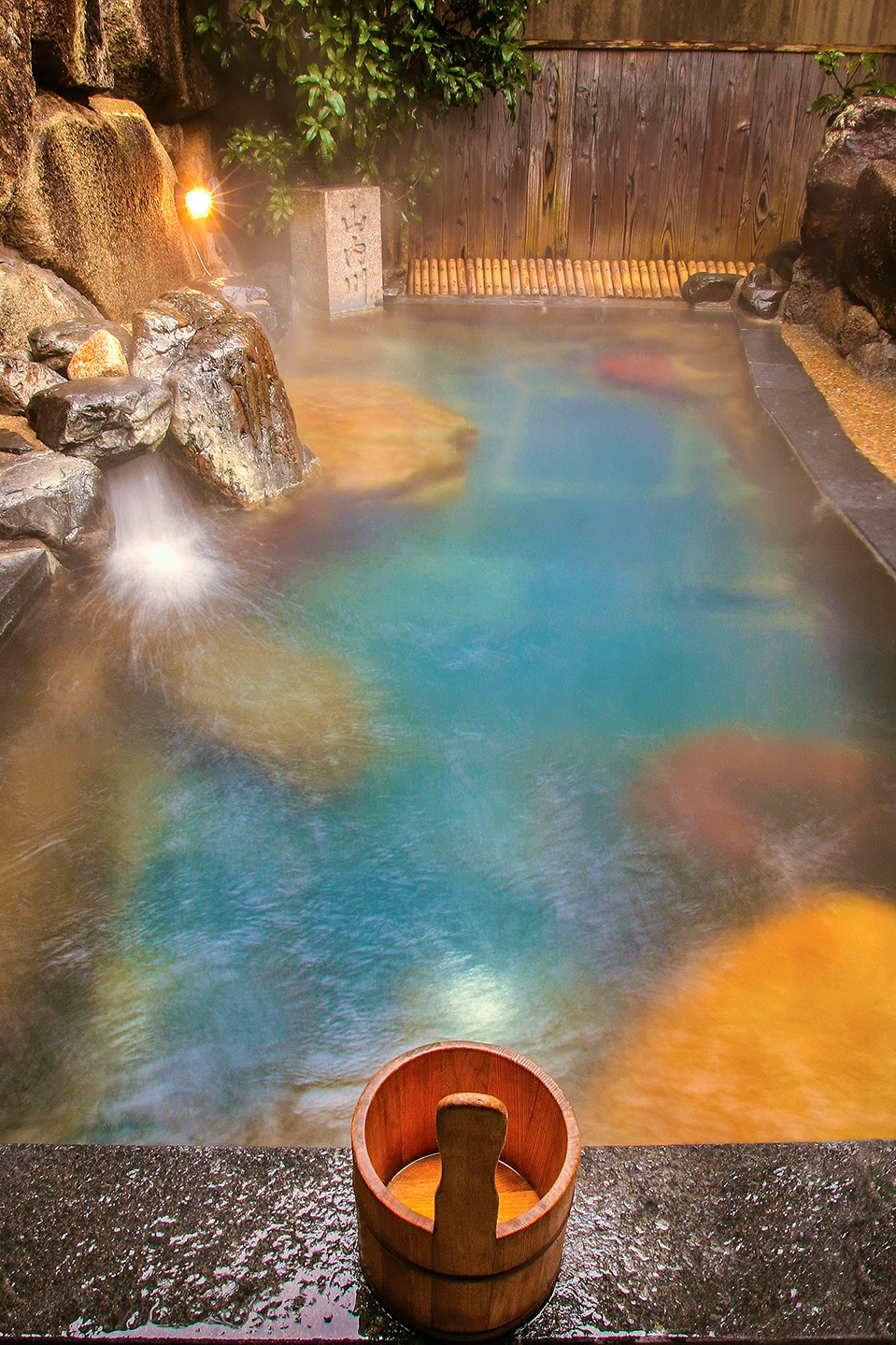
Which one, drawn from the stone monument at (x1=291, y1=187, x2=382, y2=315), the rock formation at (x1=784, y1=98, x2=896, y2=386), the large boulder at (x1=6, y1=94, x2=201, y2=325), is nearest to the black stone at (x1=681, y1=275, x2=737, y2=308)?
the rock formation at (x1=784, y1=98, x2=896, y2=386)

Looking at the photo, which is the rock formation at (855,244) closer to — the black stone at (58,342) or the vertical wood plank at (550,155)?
the vertical wood plank at (550,155)

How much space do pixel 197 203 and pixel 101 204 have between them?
5.51 ft

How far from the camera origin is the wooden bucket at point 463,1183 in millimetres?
886

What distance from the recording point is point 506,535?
13.9 ft

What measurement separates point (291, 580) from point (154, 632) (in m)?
0.62

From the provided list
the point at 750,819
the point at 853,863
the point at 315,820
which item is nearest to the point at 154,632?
the point at 315,820

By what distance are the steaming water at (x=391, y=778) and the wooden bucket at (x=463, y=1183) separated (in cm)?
65

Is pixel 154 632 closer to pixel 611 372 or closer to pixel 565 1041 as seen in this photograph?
pixel 565 1041

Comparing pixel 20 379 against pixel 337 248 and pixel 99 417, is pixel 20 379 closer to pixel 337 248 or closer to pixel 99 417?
pixel 99 417

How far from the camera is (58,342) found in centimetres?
404

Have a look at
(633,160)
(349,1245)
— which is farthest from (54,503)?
(633,160)

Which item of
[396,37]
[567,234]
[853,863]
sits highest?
[396,37]

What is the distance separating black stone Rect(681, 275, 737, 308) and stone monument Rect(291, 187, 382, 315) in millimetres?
2587

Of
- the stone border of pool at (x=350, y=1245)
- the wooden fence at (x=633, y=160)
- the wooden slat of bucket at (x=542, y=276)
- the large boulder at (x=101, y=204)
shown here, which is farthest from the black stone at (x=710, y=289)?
the stone border of pool at (x=350, y=1245)
